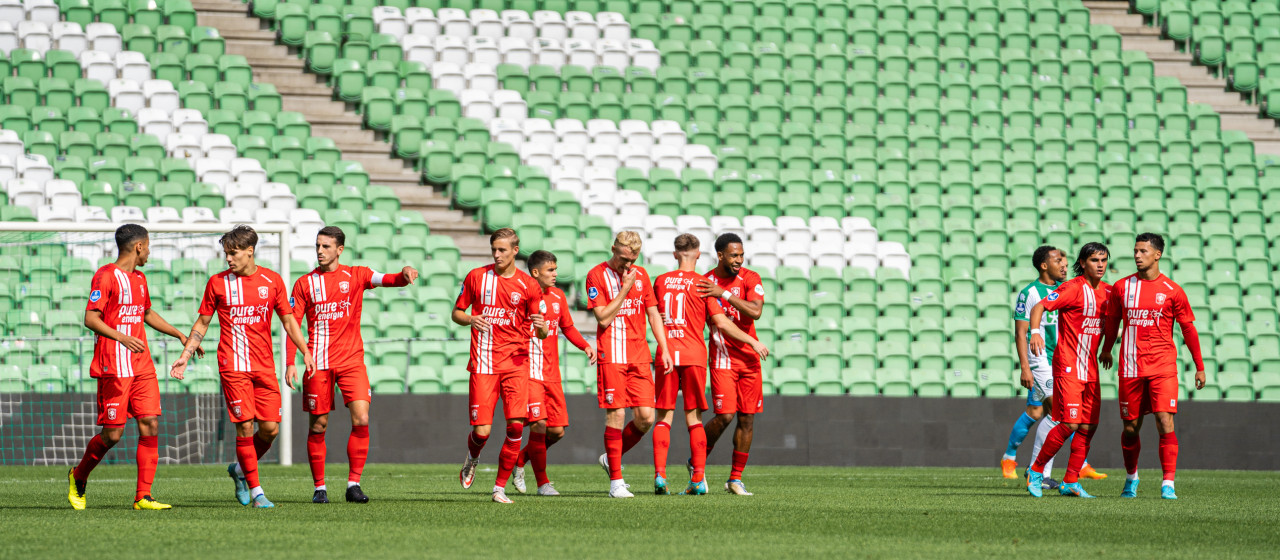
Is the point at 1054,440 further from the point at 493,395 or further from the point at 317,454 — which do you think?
the point at 317,454

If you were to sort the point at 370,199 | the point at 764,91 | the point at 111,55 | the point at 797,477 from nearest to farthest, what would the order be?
the point at 797,477, the point at 370,199, the point at 111,55, the point at 764,91

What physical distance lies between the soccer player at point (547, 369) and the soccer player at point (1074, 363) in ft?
11.0

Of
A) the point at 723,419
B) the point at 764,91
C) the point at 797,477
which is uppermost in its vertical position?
the point at 764,91

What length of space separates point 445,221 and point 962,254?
6961 mm

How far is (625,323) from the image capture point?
9438mm

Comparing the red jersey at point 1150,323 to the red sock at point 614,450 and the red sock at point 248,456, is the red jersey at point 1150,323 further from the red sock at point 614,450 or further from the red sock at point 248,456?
the red sock at point 248,456

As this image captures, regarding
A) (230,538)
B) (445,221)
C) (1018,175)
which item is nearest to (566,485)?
(230,538)

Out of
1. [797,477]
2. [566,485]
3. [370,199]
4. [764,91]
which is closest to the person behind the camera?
A: [566,485]

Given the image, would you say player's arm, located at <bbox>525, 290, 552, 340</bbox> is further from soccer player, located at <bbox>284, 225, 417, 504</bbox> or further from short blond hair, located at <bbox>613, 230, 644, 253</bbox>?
soccer player, located at <bbox>284, 225, 417, 504</bbox>

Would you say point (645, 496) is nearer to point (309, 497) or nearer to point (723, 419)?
point (723, 419)

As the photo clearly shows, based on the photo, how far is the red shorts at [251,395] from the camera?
27.4 ft

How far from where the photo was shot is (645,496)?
9.54 meters

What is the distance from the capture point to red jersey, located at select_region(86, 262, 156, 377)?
321 inches

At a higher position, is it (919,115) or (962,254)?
(919,115)
